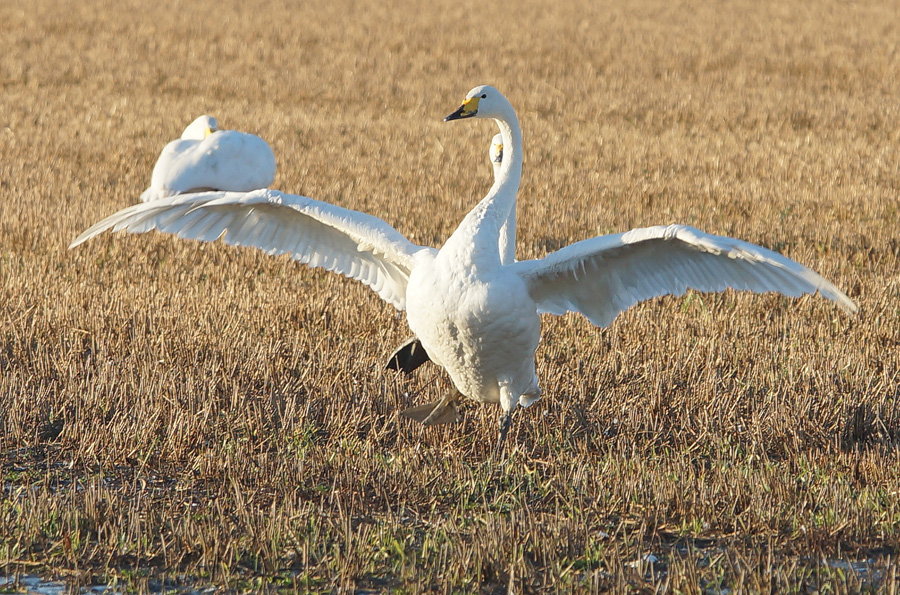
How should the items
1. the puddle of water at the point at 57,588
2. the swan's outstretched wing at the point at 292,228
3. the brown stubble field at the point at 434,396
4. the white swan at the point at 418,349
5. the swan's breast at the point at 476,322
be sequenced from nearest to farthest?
the puddle of water at the point at 57,588, the brown stubble field at the point at 434,396, the swan's breast at the point at 476,322, the swan's outstretched wing at the point at 292,228, the white swan at the point at 418,349

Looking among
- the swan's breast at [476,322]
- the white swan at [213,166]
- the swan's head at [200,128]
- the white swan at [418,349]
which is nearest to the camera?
the swan's breast at [476,322]

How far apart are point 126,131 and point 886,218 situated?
9.01 m

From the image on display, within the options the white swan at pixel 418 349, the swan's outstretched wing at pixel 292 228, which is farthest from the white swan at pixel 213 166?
the white swan at pixel 418 349

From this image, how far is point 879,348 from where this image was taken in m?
6.22

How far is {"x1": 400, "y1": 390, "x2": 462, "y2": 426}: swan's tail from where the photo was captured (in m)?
4.99

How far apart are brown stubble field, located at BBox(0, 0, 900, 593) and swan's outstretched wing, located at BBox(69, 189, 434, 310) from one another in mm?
591

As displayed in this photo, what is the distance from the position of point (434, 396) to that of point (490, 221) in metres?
1.35

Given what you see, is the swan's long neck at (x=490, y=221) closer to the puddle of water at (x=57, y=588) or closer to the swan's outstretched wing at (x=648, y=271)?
the swan's outstretched wing at (x=648, y=271)

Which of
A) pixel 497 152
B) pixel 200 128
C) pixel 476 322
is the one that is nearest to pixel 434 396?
pixel 476 322

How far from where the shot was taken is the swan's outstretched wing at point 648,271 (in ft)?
13.4

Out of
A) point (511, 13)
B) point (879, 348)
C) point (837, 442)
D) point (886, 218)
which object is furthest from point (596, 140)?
point (511, 13)

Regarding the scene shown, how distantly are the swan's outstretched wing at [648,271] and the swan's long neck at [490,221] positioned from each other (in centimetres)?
20

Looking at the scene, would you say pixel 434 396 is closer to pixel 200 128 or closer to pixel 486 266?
pixel 486 266

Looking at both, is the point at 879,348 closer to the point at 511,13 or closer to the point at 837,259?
the point at 837,259
